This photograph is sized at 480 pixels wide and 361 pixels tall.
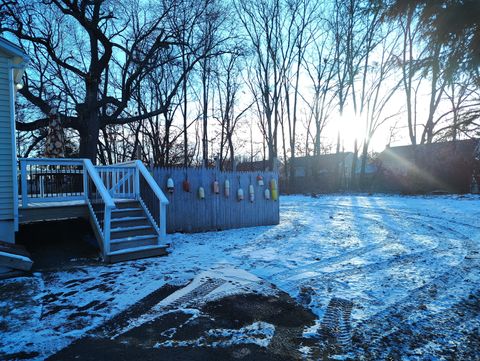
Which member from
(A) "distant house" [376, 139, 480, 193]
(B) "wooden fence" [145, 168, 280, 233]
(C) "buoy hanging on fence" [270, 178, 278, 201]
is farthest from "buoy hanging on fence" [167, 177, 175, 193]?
(A) "distant house" [376, 139, 480, 193]

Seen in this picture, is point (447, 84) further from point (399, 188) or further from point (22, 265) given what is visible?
point (399, 188)

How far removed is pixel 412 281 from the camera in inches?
167

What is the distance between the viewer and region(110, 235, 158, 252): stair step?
5504 mm

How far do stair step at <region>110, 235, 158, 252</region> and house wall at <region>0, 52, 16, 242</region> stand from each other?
2196 mm

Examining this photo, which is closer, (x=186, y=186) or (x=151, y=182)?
(x=151, y=182)

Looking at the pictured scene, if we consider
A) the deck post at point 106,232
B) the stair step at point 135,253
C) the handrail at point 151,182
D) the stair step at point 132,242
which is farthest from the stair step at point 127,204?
the stair step at point 135,253

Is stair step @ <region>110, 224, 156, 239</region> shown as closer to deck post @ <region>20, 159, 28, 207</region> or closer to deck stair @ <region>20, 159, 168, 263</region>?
deck stair @ <region>20, 159, 168, 263</region>

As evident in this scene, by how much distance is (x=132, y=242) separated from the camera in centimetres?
572

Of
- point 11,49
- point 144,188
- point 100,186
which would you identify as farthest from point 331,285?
point 11,49

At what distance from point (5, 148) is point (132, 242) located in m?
3.16

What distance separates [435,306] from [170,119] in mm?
24568

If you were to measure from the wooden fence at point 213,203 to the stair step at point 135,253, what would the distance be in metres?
2.01

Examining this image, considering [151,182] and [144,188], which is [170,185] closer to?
[144,188]

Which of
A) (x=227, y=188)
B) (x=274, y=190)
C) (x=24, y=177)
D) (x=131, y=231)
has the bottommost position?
(x=131, y=231)
